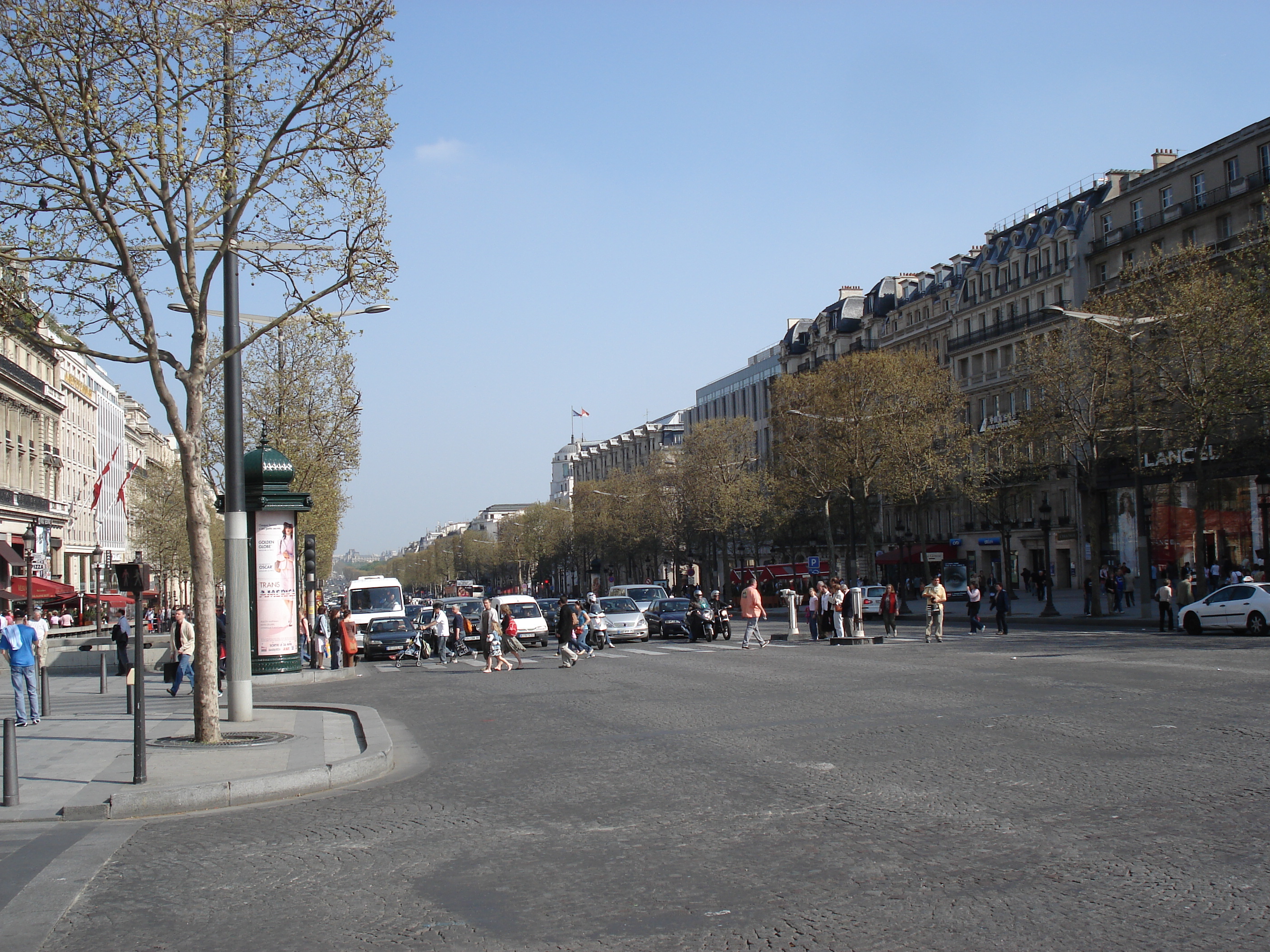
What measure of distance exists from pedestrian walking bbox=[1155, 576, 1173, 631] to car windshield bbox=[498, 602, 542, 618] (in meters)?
19.2

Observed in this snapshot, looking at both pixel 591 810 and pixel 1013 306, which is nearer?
pixel 591 810

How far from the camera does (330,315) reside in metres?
14.7

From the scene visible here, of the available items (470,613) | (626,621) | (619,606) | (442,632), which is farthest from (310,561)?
(470,613)

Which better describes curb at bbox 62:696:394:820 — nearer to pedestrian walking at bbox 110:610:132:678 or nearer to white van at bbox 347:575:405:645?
pedestrian walking at bbox 110:610:132:678

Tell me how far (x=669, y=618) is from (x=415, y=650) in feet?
37.0

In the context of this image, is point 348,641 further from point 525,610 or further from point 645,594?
point 645,594

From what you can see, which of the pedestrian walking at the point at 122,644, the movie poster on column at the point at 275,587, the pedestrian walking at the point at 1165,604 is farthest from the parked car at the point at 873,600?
the movie poster on column at the point at 275,587

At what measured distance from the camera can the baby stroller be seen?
114ft

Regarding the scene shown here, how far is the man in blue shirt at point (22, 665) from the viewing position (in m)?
17.2

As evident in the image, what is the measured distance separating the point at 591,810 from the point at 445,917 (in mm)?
3031

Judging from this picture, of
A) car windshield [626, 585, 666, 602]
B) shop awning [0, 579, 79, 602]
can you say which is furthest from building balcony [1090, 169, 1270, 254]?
shop awning [0, 579, 79, 602]

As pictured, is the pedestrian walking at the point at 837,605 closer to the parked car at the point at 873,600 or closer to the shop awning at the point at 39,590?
the parked car at the point at 873,600

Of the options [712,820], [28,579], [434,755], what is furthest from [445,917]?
[28,579]

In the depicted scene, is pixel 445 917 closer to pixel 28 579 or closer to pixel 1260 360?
pixel 28 579
